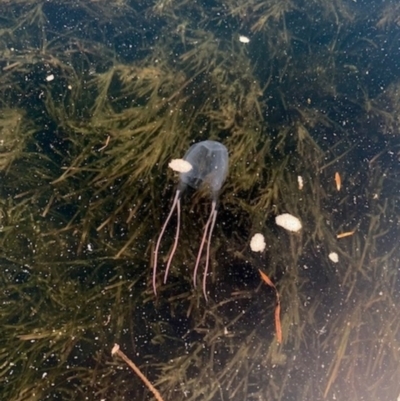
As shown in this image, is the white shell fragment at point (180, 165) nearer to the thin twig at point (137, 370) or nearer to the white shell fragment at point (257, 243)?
the white shell fragment at point (257, 243)

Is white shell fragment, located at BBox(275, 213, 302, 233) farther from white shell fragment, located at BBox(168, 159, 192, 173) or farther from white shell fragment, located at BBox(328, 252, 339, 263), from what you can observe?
white shell fragment, located at BBox(168, 159, 192, 173)

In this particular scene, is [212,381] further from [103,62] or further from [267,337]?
[103,62]

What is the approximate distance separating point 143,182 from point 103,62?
1.98ft

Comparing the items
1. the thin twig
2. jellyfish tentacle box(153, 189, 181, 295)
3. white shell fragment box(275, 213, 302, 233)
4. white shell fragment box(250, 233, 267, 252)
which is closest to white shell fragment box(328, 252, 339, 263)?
white shell fragment box(275, 213, 302, 233)

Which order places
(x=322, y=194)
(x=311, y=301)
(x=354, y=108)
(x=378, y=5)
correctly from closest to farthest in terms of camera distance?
1. (x=311, y=301)
2. (x=322, y=194)
3. (x=354, y=108)
4. (x=378, y=5)

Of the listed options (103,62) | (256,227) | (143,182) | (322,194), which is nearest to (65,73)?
(103,62)

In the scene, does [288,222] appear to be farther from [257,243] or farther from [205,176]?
[205,176]

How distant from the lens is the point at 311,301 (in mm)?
1939

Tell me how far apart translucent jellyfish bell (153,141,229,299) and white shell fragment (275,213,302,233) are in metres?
0.26

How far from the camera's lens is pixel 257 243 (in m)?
1.97

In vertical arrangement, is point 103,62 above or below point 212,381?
above

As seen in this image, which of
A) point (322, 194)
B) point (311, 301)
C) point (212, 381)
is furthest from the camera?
point (322, 194)

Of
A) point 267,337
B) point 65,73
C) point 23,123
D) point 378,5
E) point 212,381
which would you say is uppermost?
point 378,5

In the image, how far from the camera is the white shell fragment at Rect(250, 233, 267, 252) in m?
1.96
